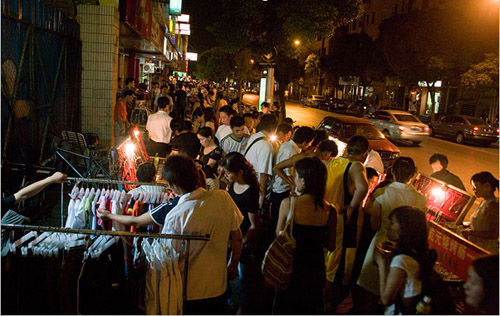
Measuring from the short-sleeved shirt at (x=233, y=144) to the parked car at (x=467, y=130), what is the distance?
19.3 metres

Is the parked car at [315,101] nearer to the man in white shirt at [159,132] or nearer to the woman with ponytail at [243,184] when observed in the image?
the man in white shirt at [159,132]

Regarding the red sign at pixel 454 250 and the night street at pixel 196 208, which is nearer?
the night street at pixel 196 208

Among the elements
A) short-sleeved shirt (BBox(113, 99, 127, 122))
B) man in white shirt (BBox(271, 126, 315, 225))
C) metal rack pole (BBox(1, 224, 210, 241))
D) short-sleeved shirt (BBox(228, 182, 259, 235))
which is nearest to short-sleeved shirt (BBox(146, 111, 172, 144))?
short-sleeved shirt (BBox(113, 99, 127, 122))

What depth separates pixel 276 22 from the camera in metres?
16.7

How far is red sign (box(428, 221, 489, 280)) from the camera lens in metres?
4.64

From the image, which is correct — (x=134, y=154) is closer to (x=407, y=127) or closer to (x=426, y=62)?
(x=407, y=127)

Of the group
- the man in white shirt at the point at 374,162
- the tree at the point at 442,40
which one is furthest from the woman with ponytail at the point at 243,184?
the tree at the point at 442,40

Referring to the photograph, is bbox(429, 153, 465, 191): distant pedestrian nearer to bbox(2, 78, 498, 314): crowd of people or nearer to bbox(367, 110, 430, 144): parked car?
bbox(2, 78, 498, 314): crowd of people

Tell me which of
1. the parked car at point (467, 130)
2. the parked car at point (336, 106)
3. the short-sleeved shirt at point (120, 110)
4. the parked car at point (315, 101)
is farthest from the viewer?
the parked car at point (315, 101)

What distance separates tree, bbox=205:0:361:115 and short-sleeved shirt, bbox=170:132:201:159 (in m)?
9.94

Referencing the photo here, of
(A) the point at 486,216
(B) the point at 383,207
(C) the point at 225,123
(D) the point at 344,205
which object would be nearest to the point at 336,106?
(C) the point at 225,123

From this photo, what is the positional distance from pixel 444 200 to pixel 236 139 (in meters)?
3.22

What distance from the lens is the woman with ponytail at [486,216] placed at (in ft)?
15.1

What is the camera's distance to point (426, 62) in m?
34.3
